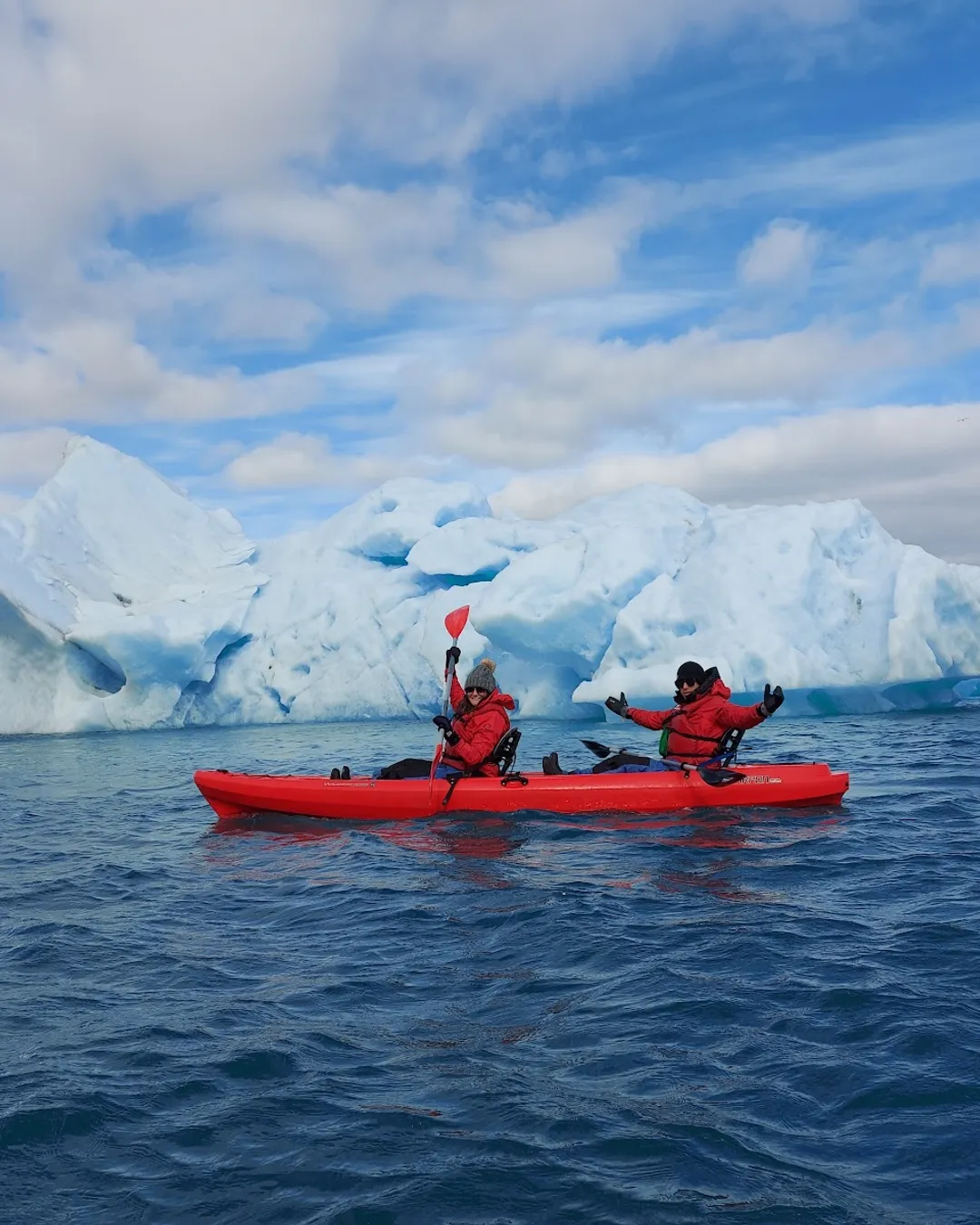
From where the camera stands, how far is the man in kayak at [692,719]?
27.5 ft

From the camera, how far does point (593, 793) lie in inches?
338

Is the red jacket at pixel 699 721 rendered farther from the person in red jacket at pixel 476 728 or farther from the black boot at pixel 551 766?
the person in red jacket at pixel 476 728

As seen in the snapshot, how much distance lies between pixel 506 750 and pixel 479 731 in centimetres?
29

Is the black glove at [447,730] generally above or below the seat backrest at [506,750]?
above

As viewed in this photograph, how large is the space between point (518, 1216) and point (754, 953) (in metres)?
2.23

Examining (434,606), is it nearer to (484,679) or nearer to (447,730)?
(447,730)

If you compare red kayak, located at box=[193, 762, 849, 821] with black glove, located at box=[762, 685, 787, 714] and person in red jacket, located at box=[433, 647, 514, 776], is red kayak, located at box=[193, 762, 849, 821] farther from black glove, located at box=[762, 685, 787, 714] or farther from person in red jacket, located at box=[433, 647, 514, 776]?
black glove, located at box=[762, 685, 787, 714]

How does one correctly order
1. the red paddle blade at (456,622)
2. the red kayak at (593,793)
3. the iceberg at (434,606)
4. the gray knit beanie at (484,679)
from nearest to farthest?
the red kayak at (593,793), the gray knit beanie at (484,679), the red paddle blade at (456,622), the iceberg at (434,606)

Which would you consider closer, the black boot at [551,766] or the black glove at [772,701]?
the black glove at [772,701]

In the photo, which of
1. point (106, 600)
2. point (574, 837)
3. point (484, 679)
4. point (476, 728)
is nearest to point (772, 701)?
point (574, 837)

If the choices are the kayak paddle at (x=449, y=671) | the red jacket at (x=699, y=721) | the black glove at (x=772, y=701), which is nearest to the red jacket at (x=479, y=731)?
the kayak paddle at (x=449, y=671)

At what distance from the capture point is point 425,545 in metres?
22.8

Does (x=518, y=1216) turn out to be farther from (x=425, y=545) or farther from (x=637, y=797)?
(x=425, y=545)

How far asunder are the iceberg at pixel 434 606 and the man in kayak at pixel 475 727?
9.05m
